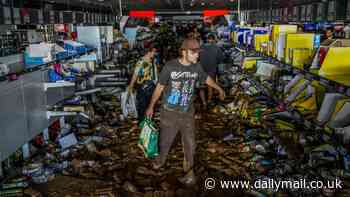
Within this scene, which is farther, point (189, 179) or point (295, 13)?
point (295, 13)

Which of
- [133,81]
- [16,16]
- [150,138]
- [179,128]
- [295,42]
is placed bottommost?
[150,138]

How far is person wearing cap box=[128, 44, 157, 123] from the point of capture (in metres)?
7.36

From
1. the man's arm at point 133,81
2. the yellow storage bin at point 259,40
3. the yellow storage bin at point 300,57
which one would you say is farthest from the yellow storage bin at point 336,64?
the man's arm at point 133,81

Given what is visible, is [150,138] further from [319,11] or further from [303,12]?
[303,12]

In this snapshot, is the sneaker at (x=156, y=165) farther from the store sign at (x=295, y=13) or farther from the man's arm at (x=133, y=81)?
the store sign at (x=295, y=13)

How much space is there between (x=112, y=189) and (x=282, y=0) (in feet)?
60.8

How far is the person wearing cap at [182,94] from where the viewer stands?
4.50 m

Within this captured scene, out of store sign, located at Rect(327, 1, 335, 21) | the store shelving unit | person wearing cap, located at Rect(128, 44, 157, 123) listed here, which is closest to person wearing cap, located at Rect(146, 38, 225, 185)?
the store shelving unit

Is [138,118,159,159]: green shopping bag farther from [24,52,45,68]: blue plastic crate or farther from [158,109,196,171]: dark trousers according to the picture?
[24,52,45,68]: blue plastic crate

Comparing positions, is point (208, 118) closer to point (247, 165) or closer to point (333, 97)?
point (247, 165)

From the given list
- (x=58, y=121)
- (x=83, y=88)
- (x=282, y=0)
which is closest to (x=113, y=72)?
(x=83, y=88)

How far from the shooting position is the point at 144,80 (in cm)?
755

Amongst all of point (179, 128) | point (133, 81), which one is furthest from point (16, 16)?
point (179, 128)

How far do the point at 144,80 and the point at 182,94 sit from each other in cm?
309
